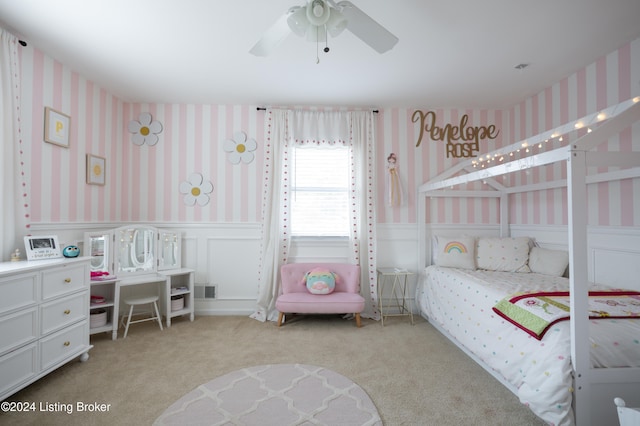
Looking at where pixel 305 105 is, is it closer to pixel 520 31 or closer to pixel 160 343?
pixel 520 31

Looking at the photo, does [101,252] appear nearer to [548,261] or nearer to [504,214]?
[548,261]

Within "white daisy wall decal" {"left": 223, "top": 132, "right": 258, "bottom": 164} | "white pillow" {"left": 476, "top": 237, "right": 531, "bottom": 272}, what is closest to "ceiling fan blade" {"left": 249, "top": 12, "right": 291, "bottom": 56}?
"white daisy wall decal" {"left": 223, "top": 132, "right": 258, "bottom": 164}

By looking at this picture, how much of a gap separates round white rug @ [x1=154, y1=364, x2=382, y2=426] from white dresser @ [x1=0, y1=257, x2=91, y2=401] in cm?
99

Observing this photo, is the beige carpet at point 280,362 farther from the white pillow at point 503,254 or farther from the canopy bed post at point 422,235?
the white pillow at point 503,254

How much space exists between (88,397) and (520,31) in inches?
159

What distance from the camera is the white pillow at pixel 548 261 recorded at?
281 centimetres

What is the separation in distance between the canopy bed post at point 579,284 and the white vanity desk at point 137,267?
3.40 m

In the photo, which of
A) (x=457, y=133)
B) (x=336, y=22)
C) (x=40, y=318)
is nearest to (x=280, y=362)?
(x=40, y=318)

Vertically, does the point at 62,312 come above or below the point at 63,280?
below

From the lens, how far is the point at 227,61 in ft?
9.05

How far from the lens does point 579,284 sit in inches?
60.2

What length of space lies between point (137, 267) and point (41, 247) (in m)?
0.98

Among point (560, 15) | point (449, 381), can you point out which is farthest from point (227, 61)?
point (449, 381)

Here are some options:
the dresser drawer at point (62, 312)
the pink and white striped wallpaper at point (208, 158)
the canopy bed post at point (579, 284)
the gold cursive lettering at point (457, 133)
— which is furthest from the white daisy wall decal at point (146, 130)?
the canopy bed post at point (579, 284)
